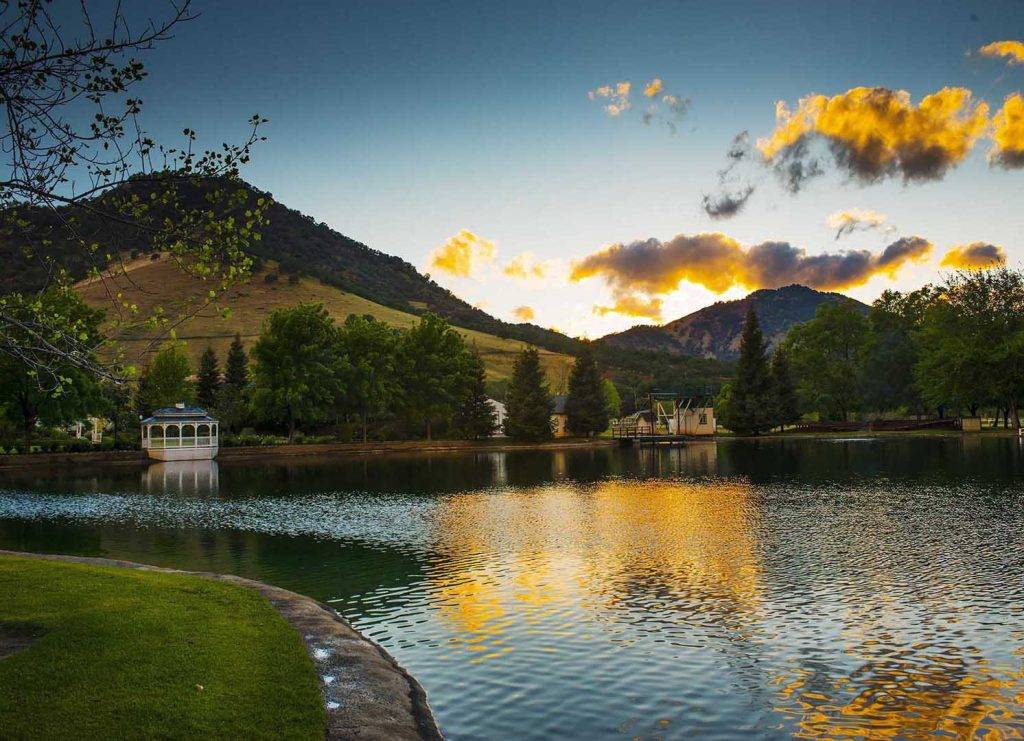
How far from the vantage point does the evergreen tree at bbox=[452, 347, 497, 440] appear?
100562mm

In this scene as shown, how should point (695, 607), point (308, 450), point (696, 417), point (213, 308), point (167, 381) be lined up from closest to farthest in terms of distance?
point (695, 607) → point (308, 450) → point (167, 381) → point (696, 417) → point (213, 308)

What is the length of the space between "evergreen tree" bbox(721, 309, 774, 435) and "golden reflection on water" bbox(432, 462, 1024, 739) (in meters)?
76.6

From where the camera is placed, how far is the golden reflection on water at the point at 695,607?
36.8 ft

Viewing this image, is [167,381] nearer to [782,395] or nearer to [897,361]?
[782,395]

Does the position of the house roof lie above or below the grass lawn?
above

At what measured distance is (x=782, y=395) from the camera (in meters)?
111

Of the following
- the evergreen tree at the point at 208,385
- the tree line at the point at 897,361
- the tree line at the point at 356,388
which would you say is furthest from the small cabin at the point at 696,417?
the evergreen tree at the point at 208,385

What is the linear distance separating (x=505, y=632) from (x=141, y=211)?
32.0 ft

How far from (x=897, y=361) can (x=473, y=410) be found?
5834 centimetres

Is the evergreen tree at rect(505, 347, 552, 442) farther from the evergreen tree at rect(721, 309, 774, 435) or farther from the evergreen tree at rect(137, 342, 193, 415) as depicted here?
the evergreen tree at rect(137, 342, 193, 415)

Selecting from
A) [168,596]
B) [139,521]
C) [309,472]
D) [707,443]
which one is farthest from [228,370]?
[168,596]

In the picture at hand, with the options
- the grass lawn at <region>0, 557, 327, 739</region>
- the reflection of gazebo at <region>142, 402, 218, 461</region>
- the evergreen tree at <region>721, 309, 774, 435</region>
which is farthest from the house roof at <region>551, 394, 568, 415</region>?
the grass lawn at <region>0, 557, 327, 739</region>

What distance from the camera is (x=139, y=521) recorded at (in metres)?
32.6

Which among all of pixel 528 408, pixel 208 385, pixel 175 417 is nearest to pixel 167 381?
pixel 208 385
